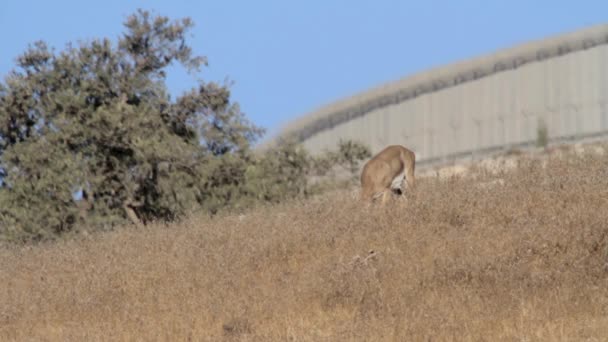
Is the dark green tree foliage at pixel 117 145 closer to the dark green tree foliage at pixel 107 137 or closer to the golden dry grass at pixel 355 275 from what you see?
the dark green tree foliage at pixel 107 137

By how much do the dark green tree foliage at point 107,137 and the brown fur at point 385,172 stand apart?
29.8 feet

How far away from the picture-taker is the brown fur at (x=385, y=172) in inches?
947

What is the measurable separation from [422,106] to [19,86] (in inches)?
1029

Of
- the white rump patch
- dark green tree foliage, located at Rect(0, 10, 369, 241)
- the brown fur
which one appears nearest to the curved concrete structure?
dark green tree foliage, located at Rect(0, 10, 369, 241)

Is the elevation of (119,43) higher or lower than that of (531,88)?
higher

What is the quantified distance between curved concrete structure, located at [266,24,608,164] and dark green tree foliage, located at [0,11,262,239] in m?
18.0

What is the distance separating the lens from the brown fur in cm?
2406

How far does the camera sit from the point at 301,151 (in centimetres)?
3938

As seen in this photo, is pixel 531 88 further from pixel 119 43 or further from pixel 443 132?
pixel 119 43

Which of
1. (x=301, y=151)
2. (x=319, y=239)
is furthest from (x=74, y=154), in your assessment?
(x=319, y=239)

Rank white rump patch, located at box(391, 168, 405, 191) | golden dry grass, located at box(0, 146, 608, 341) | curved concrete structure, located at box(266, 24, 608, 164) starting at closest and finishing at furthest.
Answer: golden dry grass, located at box(0, 146, 608, 341), white rump patch, located at box(391, 168, 405, 191), curved concrete structure, located at box(266, 24, 608, 164)

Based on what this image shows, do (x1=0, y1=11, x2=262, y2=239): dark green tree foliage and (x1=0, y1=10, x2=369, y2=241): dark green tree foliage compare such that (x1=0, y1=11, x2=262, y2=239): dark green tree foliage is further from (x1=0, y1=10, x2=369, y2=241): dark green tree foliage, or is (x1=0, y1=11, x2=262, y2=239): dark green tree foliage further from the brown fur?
the brown fur

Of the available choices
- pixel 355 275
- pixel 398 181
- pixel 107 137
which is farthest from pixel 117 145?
pixel 355 275

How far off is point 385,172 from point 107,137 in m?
11.0
